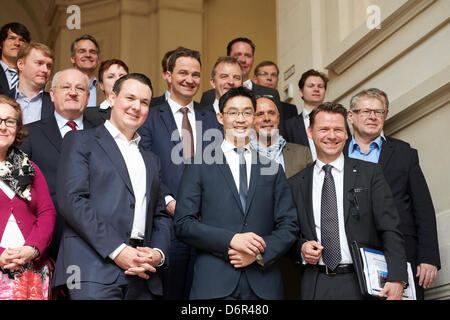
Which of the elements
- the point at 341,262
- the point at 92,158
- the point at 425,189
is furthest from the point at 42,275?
the point at 425,189

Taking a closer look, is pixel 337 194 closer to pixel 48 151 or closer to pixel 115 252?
pixel 115 252

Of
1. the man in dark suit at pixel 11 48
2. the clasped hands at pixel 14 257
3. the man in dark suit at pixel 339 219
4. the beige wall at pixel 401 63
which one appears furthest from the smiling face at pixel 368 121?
the man in dark suit at pixel 11 48

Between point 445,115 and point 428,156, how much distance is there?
34 cm

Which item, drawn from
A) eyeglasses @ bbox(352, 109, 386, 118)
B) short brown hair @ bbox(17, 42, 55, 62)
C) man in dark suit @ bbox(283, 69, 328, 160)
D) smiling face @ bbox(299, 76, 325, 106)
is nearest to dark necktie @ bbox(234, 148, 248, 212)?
eyeglasses @ bbox(352, 109, 386, 118)

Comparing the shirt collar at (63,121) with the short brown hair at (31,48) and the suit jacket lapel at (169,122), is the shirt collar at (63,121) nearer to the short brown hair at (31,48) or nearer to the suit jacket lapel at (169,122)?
the suit jacket lapel at (169,122)

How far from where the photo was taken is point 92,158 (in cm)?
363

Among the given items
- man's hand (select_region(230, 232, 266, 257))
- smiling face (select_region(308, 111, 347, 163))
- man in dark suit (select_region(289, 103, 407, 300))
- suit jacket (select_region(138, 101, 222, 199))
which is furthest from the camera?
suit jacket (select_region(138, 101, 222, 199))

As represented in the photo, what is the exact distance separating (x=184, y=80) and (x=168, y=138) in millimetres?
543

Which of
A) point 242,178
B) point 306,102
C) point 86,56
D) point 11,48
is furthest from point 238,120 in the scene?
point 11,48

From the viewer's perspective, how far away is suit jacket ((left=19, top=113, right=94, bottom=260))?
398 cm

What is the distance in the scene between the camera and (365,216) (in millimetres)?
3982

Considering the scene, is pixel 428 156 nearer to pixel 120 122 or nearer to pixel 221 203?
pixel 221 203

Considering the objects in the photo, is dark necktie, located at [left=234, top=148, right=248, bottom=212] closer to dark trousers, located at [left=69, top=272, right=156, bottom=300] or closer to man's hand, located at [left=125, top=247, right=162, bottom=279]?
man's hand, located at [left=125, top=247, right=162, bottom=279]

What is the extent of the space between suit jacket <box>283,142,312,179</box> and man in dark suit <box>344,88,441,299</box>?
0.95 feet
